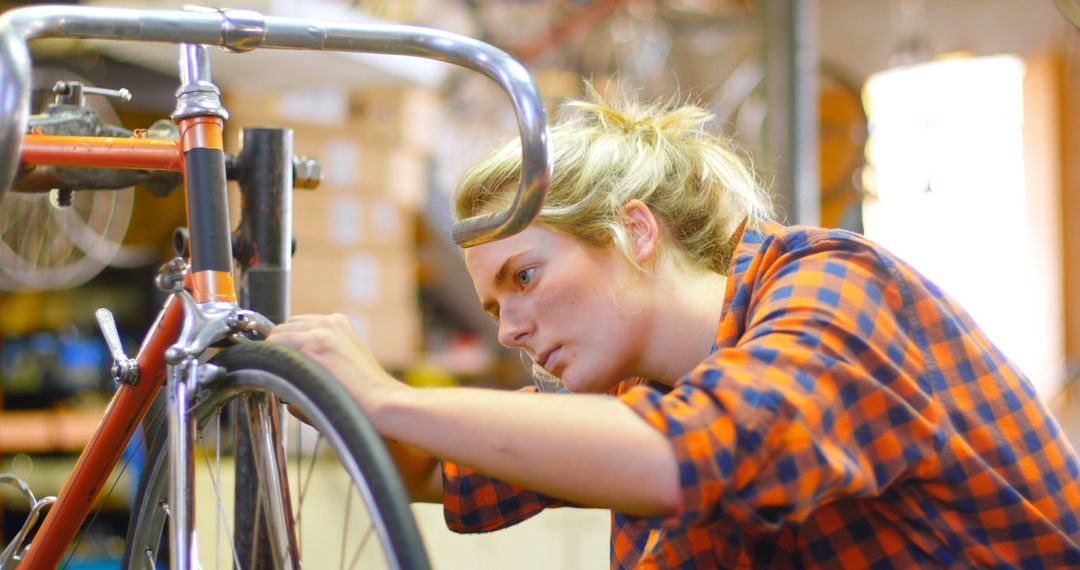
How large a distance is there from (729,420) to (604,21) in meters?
3.77

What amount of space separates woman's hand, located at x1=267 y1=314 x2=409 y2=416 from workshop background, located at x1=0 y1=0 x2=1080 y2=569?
0.79 meters

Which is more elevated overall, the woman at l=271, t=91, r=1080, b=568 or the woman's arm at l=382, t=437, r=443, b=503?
the woman at l=271, t=91, r=1080, b=568

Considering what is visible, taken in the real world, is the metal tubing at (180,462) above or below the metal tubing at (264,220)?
below

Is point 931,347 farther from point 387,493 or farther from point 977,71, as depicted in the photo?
point 977,71

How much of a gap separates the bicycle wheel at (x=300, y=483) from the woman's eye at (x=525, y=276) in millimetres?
227

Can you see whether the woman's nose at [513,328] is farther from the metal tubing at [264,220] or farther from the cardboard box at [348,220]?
the cardboard box at [348,220]

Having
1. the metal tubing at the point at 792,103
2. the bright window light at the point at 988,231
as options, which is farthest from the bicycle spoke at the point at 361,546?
the bright window light at the point at 988,231

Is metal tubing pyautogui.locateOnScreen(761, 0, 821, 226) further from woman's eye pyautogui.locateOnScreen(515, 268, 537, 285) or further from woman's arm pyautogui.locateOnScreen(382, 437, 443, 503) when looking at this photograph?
woman's eye pyautogui.locateOnScreen(515, 268, 537, 285)

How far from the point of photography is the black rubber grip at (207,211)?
0.84 m

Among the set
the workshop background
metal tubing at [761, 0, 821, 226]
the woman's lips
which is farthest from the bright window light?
the woman's lips

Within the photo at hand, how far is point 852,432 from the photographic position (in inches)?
28.3

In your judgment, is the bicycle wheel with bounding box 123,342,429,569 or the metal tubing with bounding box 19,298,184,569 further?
the metal tubing with bounding box 19,298,184,569

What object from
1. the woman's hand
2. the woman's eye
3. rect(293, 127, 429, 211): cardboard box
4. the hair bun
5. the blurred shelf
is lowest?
the blurred shelf

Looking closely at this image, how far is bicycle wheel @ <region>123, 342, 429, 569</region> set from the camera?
2.15 ft
